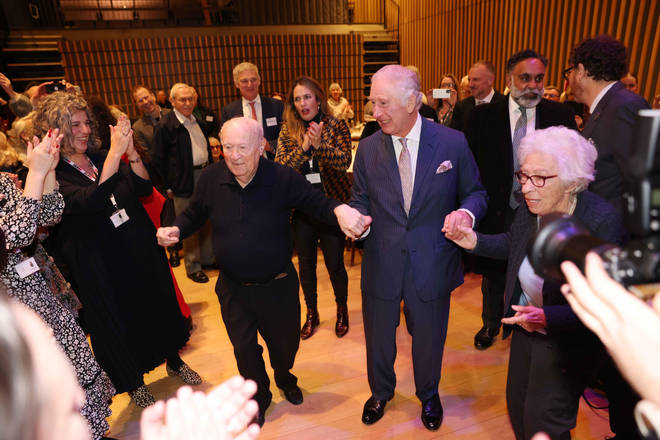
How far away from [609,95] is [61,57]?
1081 centimetres

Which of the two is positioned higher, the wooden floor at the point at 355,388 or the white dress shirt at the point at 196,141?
the white dress shirt at the point at 196,141

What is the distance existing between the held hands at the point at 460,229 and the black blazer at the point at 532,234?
0.59 ft

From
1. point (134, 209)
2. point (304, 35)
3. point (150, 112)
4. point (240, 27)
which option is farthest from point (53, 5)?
point (134, 209)

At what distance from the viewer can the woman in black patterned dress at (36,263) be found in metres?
1.74

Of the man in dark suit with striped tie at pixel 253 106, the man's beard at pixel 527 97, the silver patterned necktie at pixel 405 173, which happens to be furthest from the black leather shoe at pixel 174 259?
the man's beard at pixel 527 97

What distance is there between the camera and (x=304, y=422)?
2.45 m

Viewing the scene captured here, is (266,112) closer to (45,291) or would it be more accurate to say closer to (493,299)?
(45,291)

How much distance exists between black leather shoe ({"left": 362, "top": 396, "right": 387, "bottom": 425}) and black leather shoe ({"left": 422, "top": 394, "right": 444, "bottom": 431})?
0.25 meters

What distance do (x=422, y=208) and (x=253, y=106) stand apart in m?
2.49

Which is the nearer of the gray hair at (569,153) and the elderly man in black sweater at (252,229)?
the gray hair at (569,153)

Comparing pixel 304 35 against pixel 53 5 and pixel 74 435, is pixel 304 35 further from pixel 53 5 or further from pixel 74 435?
pixel 74 435

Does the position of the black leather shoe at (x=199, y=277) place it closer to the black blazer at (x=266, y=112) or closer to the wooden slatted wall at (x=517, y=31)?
the black blazer at (x=266, y=112)

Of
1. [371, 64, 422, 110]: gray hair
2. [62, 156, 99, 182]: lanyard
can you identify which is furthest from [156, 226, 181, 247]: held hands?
[371, 64, 422, 110]: gray hair

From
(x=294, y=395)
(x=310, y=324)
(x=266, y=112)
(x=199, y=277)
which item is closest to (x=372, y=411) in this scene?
(x=294, y=395)
